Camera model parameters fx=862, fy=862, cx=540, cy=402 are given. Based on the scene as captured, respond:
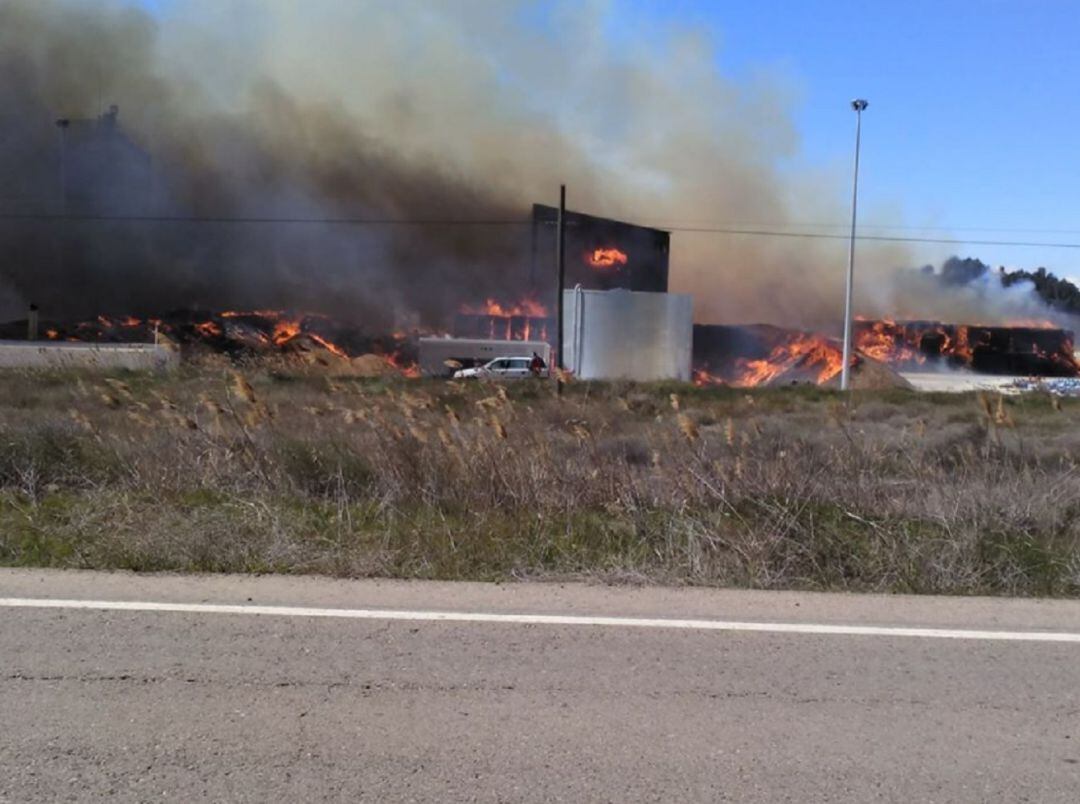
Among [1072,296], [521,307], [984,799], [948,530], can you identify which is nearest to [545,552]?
[948,530]

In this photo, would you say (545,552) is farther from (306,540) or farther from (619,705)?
(619,705)

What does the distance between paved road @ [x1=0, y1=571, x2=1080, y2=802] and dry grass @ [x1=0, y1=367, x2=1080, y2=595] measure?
0.49 meters

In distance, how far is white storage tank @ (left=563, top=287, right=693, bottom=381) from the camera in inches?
1470

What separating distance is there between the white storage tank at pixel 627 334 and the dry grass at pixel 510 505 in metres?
29.3

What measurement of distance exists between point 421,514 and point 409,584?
120 centimetres

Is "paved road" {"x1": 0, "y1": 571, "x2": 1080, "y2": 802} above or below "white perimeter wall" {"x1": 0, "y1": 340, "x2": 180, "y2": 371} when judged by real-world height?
below

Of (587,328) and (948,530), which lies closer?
(948,530)

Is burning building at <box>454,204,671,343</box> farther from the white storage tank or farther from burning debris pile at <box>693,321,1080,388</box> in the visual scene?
the white storage tank

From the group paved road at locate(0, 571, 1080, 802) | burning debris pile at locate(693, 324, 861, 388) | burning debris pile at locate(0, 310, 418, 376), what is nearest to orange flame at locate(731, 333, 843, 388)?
burning debris pile at locate(693, 324, 861, 388)

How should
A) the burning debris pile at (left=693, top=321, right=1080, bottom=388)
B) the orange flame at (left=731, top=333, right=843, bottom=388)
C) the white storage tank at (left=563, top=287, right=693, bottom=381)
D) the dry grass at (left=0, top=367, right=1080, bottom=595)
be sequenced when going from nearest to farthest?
the dry grass at (left=0, top=367, right=1080, bottom=595)
the white storage tank at (left=563, top=287, right=693, bottom=381)
the orange flame at (left=731, top=333, right=843, bottom=388)
the burning debris pile at (left=693, top=321, right=1080, bottom=388)

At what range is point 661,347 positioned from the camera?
38.5 metres

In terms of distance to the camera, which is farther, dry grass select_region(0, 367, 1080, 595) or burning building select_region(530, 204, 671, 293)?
burning building select_region(530, 204, 671, 293)

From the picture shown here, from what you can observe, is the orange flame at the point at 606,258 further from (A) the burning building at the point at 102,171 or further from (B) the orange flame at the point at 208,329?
(A) the burning building at the point at 102,171

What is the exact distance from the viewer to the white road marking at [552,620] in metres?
3.91
